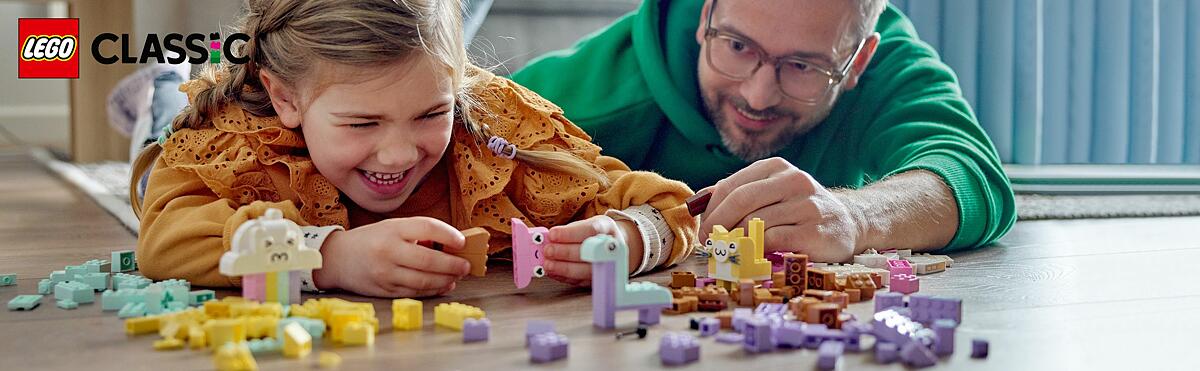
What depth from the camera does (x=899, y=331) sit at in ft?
3.01

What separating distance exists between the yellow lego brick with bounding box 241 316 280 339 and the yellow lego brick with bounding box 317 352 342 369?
8cm

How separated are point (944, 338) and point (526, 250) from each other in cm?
44

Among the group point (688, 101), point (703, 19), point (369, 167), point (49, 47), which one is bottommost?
point (369, 167)

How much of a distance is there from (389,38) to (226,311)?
1.27ft

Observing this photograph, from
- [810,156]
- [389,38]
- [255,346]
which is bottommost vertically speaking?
[255,346]

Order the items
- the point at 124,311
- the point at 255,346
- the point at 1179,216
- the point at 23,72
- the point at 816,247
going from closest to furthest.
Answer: the point at 255,346, the point at 124,311, the point at 816,247, the point at 1179,216, the point at 23,72

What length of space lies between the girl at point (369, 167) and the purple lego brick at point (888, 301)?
0.29 meters

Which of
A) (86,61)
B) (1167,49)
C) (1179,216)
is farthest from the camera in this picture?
(86,61)

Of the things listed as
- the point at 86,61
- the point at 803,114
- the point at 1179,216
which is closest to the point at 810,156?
the point at 803,114

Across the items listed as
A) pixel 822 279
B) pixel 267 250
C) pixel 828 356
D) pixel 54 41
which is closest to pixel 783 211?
pixel 822 279

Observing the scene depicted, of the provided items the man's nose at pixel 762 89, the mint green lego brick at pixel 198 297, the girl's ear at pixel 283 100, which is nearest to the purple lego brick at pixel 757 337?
the mint green lego brick at pixel 198 297

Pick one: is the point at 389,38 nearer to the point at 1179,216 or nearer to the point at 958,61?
the point at 1179,216

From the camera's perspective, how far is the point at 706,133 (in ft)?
6.22

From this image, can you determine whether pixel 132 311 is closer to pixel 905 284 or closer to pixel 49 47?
pixel 905 284
